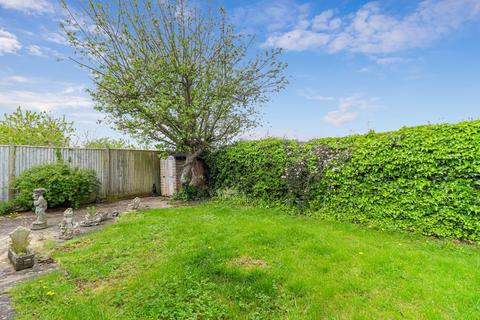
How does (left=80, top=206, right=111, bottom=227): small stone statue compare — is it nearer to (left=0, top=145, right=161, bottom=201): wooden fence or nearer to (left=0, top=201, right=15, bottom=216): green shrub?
(left=0, top=201, right=15, bottom=216): green shrub

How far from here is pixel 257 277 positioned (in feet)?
10.0

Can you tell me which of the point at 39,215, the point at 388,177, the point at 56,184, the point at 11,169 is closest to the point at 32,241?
the point at 39,215

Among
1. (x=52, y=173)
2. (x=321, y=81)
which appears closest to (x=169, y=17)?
(x=321, y=81)

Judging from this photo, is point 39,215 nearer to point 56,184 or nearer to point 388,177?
→ point 56,184

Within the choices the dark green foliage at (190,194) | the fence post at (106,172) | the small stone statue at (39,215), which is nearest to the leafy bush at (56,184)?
the fence post at (106,172)

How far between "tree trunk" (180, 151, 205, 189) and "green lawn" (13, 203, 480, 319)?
455 centimetres

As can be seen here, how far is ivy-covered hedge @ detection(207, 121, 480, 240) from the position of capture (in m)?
4.47

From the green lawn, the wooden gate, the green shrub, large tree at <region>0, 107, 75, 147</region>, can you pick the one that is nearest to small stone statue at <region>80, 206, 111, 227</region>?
the green lawn

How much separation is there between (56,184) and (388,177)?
9018 millimetres

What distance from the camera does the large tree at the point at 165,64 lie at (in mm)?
7855

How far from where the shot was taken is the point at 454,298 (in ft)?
8.66

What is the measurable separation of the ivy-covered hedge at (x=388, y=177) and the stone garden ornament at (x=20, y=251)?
5.63 metres

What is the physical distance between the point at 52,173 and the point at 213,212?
5.10 metres

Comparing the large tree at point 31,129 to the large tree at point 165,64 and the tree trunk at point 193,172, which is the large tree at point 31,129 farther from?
the tree trunk at point 193,172
